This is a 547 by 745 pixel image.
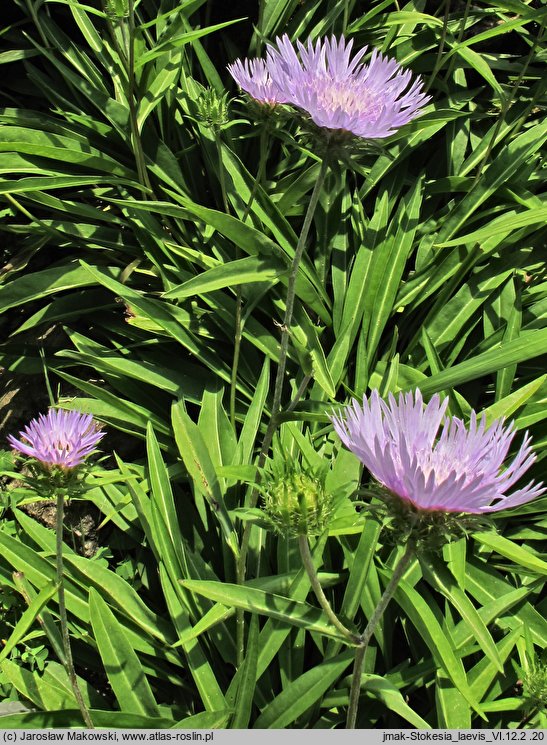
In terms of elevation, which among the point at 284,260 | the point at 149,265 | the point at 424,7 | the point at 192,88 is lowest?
the point at 284,260

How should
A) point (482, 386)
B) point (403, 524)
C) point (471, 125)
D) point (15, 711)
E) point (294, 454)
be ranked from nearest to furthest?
1. point (403, 524)
2. point (15, 711)
3. point (294, 454)
4. point (482, 386)
5. point (471, 125)

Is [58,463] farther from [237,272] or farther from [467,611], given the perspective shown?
[467,611]

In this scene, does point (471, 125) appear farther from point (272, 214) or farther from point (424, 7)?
point (272, 214)

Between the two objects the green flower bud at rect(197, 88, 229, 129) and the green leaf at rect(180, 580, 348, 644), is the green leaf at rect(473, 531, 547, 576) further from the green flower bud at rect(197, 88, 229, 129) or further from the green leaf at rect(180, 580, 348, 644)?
the green flower bud at rect(197, 88, 229, 129)

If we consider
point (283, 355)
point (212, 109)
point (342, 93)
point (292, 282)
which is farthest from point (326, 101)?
point (212, 109)

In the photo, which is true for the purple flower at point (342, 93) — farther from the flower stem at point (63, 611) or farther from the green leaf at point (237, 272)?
the flower stem at point (63, 611)

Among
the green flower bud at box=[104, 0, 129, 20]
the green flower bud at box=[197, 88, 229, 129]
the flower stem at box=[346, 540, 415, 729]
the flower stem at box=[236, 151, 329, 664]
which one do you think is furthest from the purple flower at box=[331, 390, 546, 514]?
the green flower bud at box=[104, 0, 129, 20]

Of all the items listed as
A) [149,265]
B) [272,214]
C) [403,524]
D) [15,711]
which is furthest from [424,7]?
[15,711]
